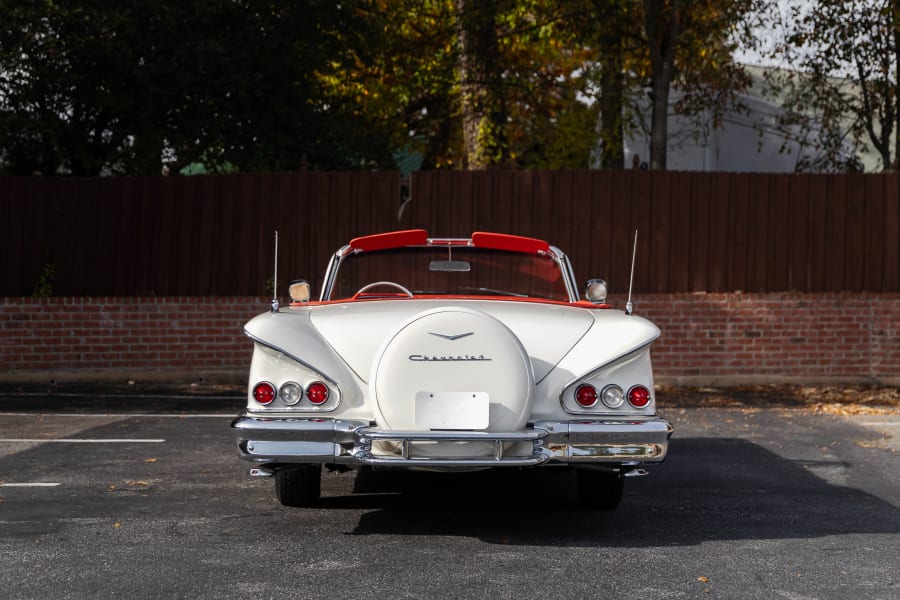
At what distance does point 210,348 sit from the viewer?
13930 millimetres

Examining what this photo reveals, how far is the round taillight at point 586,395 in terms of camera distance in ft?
18.7

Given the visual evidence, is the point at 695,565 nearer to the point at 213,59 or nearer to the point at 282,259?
the point at 282,259

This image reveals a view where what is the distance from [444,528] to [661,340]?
8.11 meters

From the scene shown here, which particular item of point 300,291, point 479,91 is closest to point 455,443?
point 300,291

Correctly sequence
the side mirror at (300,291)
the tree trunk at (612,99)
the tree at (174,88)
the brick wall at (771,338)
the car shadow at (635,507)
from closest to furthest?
the car shadow at (635,507) → the side mirror at (300,291) → the brick wall at (771,338) → the tree at (174,88) → the tree trunk at (612,99)

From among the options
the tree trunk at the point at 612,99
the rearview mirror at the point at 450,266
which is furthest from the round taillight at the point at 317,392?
the tree trunk at the point at 612,99

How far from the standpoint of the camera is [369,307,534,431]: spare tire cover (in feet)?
17.9

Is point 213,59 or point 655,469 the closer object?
point 655,469

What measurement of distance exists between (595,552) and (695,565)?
484 millimetres

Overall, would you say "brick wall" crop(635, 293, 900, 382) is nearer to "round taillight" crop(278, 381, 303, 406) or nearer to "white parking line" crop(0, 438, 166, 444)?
"white parking line" crop(0, 438, 166, 444)

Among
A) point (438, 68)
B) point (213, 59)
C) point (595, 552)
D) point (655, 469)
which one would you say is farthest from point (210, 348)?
point (438, 68)

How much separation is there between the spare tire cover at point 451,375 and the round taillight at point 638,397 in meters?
0.53

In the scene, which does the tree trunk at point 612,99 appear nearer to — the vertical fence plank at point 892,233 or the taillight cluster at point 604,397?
the vertical fence plank at point 892,233

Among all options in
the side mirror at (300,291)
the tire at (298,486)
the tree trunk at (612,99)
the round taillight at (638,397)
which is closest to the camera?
the round taillight at (638,397)
